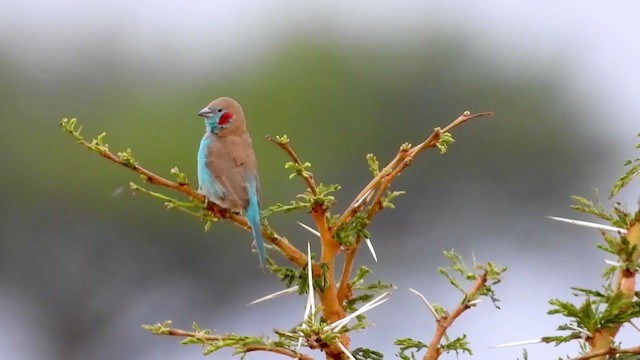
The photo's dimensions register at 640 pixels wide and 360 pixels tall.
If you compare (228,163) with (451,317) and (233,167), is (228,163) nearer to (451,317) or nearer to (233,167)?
(233,167)

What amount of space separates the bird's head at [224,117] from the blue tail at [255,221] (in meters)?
0.44

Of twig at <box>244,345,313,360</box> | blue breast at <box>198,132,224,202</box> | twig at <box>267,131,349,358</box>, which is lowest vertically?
twig at <box>244,345,313,360</box>

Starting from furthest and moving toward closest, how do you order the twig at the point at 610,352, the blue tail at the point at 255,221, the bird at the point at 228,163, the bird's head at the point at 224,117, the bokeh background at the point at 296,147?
the bokeh background at the point at 296,147, the bird's head at the point at 224,117, the bird at the point at 228,163, the blue tail at the point at 255,221, the twig at the point at 610,352

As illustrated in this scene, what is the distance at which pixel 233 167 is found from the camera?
12.2 feet

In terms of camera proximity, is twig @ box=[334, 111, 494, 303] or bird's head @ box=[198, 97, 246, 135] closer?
twig @ box=[334, 111, 494, 303]

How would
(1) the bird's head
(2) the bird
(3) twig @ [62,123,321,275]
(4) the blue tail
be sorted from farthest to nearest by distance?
1. (1) the bird's head
2. (2) the bird
3. (4) the blue tail
4. (3) twig @ [62,123,321,275]

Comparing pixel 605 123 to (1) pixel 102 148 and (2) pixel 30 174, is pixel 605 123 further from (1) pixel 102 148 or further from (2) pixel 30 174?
(1) pixel 102 148

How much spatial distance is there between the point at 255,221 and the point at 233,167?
1008 millimetres

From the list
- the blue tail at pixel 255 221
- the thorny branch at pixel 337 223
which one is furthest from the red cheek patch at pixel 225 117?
the thorny branch at pixel 337 223

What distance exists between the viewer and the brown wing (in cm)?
342

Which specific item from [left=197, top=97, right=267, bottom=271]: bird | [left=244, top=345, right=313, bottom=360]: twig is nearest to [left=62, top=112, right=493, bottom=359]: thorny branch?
[left=244, top=345, right=313, bottom=360]: twig

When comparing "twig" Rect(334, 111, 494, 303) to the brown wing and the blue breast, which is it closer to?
the brown wing

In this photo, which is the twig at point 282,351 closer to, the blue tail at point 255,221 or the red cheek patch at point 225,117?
the blue tail at point 255,221

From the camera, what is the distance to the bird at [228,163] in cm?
341
